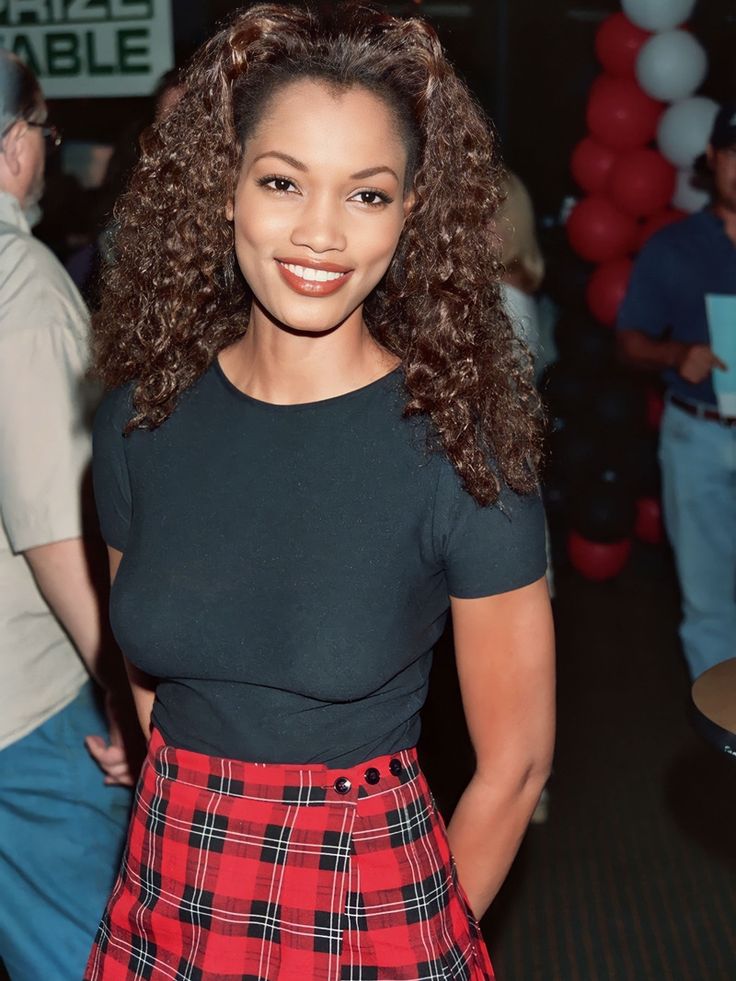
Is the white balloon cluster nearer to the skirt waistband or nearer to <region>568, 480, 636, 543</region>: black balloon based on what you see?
<region>568, 480, 636, 543</region>: black balloon

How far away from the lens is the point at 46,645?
1.93 meters

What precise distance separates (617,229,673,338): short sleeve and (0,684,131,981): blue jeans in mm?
2626

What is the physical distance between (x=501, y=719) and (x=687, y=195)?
3.94 metres

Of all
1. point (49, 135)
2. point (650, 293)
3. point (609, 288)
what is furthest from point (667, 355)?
point (49, 135)

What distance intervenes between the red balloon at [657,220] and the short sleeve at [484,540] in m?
3.88

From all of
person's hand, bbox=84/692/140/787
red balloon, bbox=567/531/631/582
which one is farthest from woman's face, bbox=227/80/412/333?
red balloon, bbox=567/531/631/582

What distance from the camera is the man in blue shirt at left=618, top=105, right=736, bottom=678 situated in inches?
149

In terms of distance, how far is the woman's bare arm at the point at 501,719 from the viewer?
1.35 meters

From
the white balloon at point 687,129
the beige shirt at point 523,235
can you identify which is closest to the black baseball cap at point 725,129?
the beige shirt at point 523,235

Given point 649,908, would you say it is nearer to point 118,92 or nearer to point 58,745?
point 58,745

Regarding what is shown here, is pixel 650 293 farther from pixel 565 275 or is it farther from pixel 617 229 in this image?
pixel 565 275

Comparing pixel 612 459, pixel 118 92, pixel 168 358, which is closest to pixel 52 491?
pixel 168 358

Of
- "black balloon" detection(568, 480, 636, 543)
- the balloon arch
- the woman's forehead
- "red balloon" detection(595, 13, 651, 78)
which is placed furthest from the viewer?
"black balloon" detection(568, 480, 636, 543)

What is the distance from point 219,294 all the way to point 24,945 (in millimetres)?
1034
